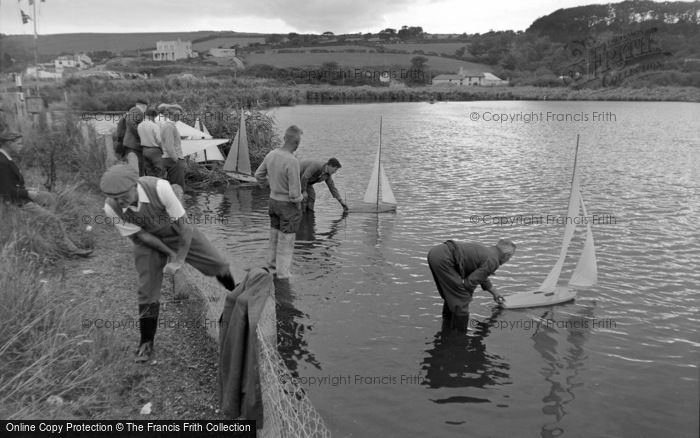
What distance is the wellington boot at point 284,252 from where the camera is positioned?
30.3 feet

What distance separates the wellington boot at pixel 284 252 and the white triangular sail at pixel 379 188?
6473mm

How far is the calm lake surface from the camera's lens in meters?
6.22

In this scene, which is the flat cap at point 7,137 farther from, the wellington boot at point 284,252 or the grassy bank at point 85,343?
the wellington boot at point 284,252

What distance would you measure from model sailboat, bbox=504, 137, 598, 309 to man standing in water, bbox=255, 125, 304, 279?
157 inches

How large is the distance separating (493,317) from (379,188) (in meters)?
8.11

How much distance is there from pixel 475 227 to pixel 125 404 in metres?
10.7

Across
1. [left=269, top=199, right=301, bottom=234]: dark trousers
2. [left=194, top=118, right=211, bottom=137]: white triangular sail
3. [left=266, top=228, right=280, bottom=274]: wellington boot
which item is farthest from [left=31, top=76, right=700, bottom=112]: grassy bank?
[left=269, top=199, right=301, bottom=234]: dark trousers

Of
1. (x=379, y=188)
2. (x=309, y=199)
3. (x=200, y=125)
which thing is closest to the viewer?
(x=309, y=199)

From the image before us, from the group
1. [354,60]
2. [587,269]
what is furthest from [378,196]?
[354,60]

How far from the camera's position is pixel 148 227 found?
572cm

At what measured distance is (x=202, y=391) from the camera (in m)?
5.56

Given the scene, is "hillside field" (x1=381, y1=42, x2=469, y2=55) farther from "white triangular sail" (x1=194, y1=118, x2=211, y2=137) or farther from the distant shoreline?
"white triangular sail" (x1=194, y1=118, x2=211, y2=137)

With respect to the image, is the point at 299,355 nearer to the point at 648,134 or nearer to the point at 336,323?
the point at 336,323

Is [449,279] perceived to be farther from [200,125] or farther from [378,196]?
[200,125]
